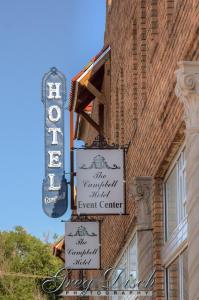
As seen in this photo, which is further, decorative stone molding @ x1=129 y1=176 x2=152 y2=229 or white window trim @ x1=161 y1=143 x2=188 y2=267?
decorative stone molding @ x1=129 y1=176 x2=152 y2=229

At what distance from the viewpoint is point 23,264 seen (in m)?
71.7

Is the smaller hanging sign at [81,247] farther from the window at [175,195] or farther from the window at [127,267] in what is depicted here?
the window at [175,195]

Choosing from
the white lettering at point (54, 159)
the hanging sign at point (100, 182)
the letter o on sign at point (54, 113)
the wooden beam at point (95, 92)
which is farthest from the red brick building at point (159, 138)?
the wooden beam at point (95, 92)

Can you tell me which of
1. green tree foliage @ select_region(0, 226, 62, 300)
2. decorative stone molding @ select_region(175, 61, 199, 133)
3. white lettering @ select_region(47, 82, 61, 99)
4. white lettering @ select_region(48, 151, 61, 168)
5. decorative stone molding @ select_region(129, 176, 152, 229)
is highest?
green tree foliage @ select_region(0, 226, 62, 300)

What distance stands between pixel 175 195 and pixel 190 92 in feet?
12.0

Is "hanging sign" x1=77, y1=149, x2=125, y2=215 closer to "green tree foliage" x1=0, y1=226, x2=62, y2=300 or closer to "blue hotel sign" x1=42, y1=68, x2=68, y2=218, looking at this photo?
"blue hotel sign" x1=42, y1=68, x2=68, y2=218

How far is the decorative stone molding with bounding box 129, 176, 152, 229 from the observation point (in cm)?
1526

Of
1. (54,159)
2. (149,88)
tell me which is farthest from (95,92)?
(149,88)

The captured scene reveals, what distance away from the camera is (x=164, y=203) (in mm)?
14750

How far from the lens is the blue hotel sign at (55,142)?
23.2m

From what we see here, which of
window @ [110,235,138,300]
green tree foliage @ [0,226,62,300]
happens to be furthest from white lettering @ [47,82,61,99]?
green tree foliage @ [0,226,62,300]

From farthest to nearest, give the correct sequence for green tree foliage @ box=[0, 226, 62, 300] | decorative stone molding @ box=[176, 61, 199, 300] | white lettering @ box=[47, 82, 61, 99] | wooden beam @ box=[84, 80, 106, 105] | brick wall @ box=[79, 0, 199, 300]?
green tree foliage @ box=[0, 226, 62, 300] < wooden beam @ box=[84, 80, 106, 105] < white lettering @ box=[47, 82, 61, 99] < brick wall @ box=[79, 0, 199, 300] < decorative stone molding @ box=[176, 61, 199, 300]

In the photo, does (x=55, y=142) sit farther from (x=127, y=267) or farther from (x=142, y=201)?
(x=142, y=201)

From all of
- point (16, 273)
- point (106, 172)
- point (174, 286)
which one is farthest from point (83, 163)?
point (16, 273)
